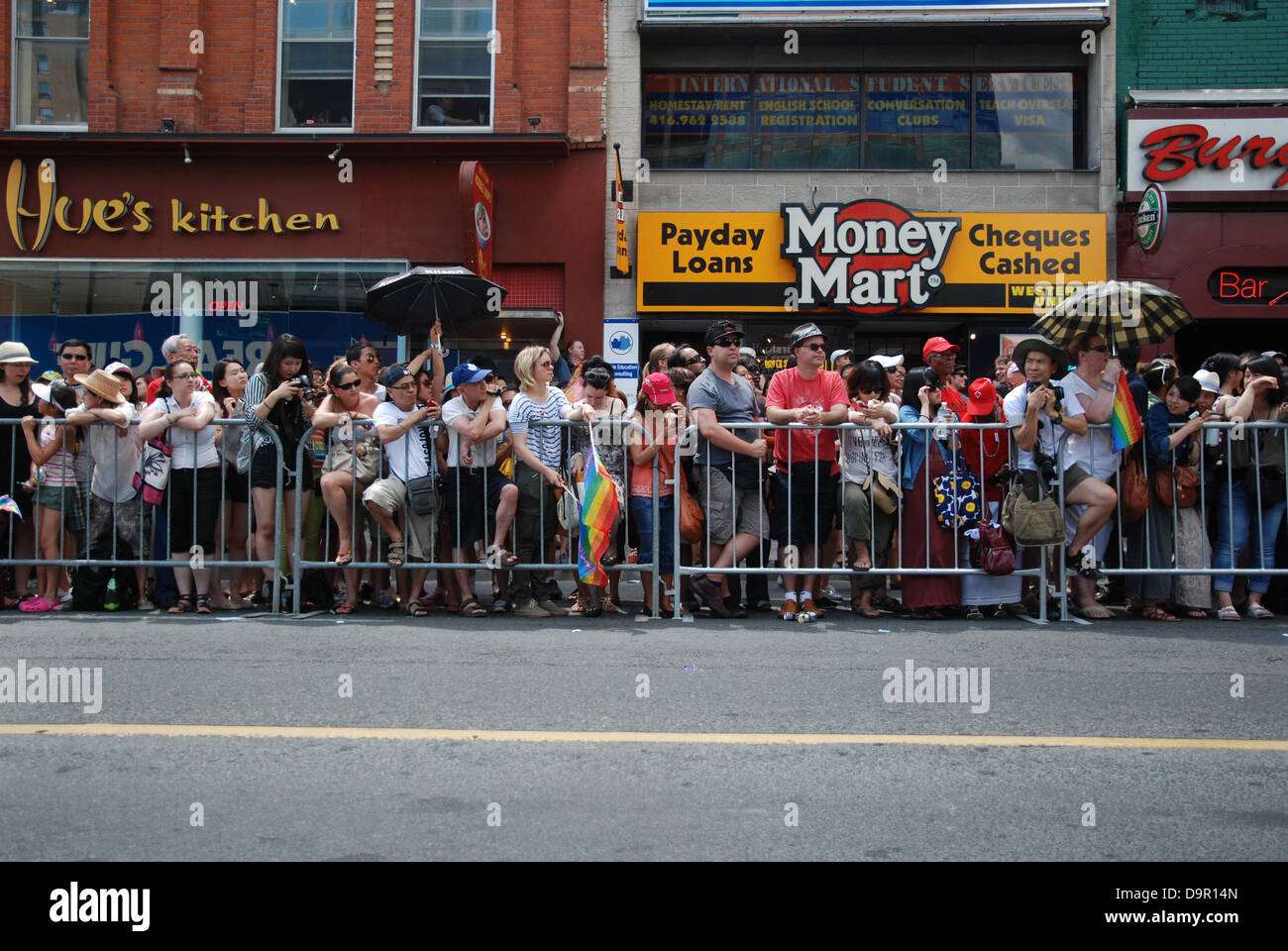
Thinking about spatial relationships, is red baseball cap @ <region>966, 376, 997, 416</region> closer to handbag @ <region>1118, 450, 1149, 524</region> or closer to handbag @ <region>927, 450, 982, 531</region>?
handbag @ <region>927, 450, 982, 531</region>

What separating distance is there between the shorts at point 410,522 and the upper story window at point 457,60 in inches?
361

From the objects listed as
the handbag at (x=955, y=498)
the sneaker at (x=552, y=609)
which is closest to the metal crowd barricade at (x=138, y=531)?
the sneaker at (x=552, y=609)

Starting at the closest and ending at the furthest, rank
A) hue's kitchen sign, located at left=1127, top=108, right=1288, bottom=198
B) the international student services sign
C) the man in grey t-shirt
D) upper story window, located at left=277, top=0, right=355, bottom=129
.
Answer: the man in grey t-shirt, hue's kitchen sign, located at left=1127, top=108, right=1288, bottom=198, the international student services sign, upper story window, located at left=277, top=0, right=355, bottom=129

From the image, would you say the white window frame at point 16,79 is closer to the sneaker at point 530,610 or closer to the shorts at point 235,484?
the shorts at point 235,484

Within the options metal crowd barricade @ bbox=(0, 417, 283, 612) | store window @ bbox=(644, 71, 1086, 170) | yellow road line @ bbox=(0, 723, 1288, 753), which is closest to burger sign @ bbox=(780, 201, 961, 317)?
store window @ bbox=(644, 71, 1086, 170)

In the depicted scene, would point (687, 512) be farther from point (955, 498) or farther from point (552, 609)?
point (955, 498)

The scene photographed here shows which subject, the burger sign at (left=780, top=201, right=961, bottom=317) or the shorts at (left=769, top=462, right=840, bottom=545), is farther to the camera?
the burger sign at (left=780, top=201, right=961, bottom=317)

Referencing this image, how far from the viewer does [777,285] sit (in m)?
16.0

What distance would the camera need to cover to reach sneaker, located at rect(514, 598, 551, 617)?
348 inches

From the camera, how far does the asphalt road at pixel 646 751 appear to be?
12.8ft

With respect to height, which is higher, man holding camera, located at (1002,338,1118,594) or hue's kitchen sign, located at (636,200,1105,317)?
hue's kitchen sign, located at (636,200,1105,317)

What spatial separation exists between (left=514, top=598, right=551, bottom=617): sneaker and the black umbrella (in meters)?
3.17
